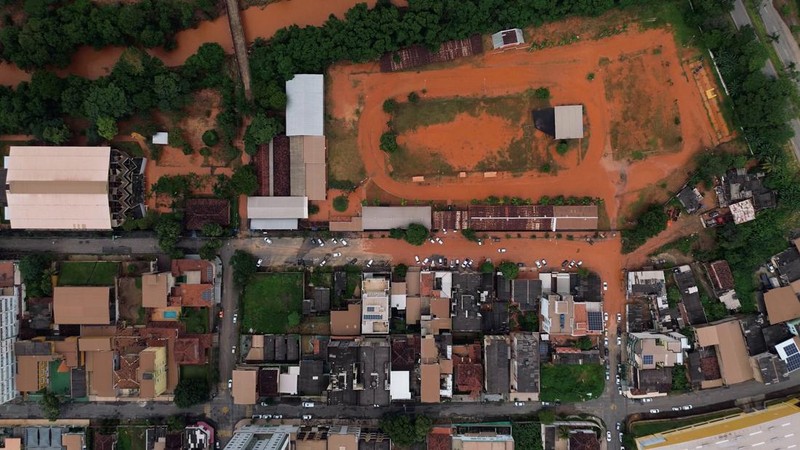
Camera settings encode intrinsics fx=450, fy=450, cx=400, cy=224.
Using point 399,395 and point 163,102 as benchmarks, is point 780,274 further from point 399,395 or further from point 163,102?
point 163,102

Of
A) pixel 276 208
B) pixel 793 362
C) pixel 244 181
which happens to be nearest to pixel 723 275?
pixel 793 362

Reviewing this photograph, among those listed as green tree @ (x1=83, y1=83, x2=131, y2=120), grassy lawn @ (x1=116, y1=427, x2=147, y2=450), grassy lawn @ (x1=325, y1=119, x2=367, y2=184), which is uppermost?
green tree @ (x1=83, y1=83, x2=131, y2=120)

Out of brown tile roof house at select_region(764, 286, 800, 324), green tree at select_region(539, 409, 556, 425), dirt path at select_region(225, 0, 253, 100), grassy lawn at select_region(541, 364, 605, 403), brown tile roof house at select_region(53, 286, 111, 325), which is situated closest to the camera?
brown tile roof house at select_region(53, 286, 111, 325)

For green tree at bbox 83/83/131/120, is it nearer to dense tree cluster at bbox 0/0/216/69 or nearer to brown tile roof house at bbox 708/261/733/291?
dense tree cluster at bbox 0/0/216/69

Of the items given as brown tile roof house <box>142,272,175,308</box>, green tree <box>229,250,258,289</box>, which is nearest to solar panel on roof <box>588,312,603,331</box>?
green tree <box>229,250,258,289</box>

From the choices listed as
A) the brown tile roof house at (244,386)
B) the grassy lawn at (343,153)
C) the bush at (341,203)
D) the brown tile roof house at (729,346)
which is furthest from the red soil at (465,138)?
the brown tile roof house at (244,386)

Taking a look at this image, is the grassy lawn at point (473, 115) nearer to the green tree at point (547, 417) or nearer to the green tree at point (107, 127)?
the green tree at point (547, 417)
